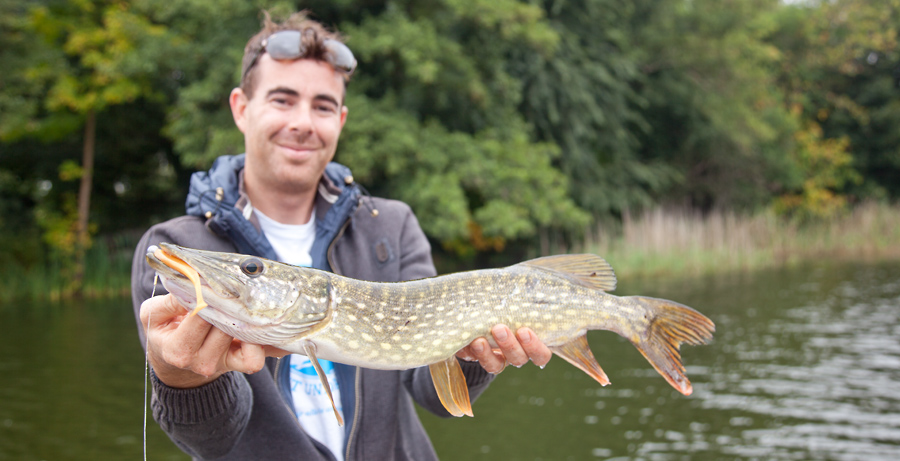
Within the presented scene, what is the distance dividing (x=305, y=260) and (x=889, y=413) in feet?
20.7

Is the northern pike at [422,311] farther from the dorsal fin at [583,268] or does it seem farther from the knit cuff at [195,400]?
the knit cuff at [195,400]

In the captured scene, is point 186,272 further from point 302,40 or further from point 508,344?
point 302,40

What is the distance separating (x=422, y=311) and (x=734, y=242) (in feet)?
53.4

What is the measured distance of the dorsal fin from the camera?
8.03 ft

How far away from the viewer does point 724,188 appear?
912 inches

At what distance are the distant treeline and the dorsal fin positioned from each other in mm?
9058

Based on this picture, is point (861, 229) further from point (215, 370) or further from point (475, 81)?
point (215, 370)

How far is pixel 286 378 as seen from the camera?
2.42 metres

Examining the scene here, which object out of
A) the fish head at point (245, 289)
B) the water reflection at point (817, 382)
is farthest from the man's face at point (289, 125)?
the water reflection at point (817, 382)

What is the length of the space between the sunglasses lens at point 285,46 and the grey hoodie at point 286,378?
0.45 metres

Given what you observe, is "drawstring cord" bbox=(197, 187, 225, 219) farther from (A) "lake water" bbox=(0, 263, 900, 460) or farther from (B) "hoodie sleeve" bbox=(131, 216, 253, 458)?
(A) "lake water" bbox=(0, 263, 900, 460)

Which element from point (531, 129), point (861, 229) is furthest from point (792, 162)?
point (531, 129)

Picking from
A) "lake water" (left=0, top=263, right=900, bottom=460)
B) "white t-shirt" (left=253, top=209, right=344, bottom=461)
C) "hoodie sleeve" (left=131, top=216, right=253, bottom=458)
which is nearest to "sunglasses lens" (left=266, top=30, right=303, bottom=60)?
"white t-shirt" (left=253, top=209, right=344, bottom=461)

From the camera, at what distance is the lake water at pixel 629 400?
6.00 meters
